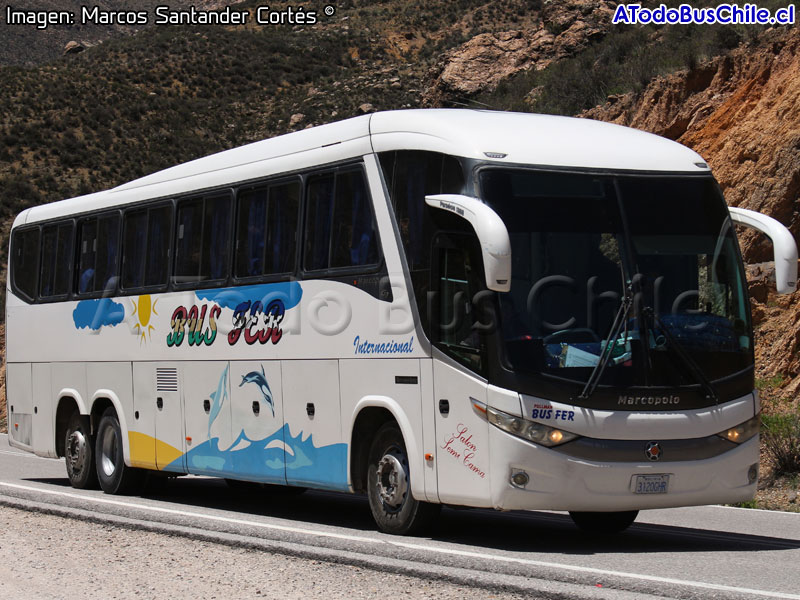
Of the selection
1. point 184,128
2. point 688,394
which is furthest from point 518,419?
point 184,128

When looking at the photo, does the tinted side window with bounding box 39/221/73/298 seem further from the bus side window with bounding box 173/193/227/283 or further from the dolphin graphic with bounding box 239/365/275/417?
the dolphin graphic with bounding box 239/365/275/417

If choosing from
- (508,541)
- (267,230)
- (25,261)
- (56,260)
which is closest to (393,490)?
(508,541)

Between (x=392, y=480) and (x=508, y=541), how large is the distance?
114cm

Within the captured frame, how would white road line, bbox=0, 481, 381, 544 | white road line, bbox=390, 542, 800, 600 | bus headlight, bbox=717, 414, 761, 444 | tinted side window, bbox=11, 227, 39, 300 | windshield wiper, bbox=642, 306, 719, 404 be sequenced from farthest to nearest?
tinted side window, bbox=11, 227, 39, 300 → white road line, bbox=0, 481, 381, 544 → bus headlight, bbox=717, 414, 761, 444 → windshield wiper, bbox=642, 306, 719, 404 → white road line, bbox=390, 542, 800, 600

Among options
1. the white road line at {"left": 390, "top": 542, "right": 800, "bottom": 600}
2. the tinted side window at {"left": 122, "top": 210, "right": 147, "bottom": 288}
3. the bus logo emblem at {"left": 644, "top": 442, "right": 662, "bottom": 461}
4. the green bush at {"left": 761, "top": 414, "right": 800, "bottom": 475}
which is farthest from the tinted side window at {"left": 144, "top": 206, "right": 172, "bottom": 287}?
the green bush at {"left": 761, "top": 414, "right": 800, "bottom": 475}

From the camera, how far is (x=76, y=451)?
1673 centimetres

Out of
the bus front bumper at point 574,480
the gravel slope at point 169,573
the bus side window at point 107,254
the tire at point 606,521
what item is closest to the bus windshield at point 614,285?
the bus front bumper at point 574,480

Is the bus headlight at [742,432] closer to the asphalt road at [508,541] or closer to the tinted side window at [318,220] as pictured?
the asphalt road at [508,541]

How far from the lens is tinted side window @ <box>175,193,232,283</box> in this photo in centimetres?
1348

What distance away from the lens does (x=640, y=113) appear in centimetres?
2589

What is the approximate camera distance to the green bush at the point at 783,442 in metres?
15.3

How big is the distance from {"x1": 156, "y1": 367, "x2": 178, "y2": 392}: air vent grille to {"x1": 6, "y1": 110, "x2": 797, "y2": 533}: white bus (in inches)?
40.4

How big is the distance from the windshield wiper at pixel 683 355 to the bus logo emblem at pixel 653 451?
1.99ft

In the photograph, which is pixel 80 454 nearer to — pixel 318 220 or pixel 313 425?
pixel 313 425
